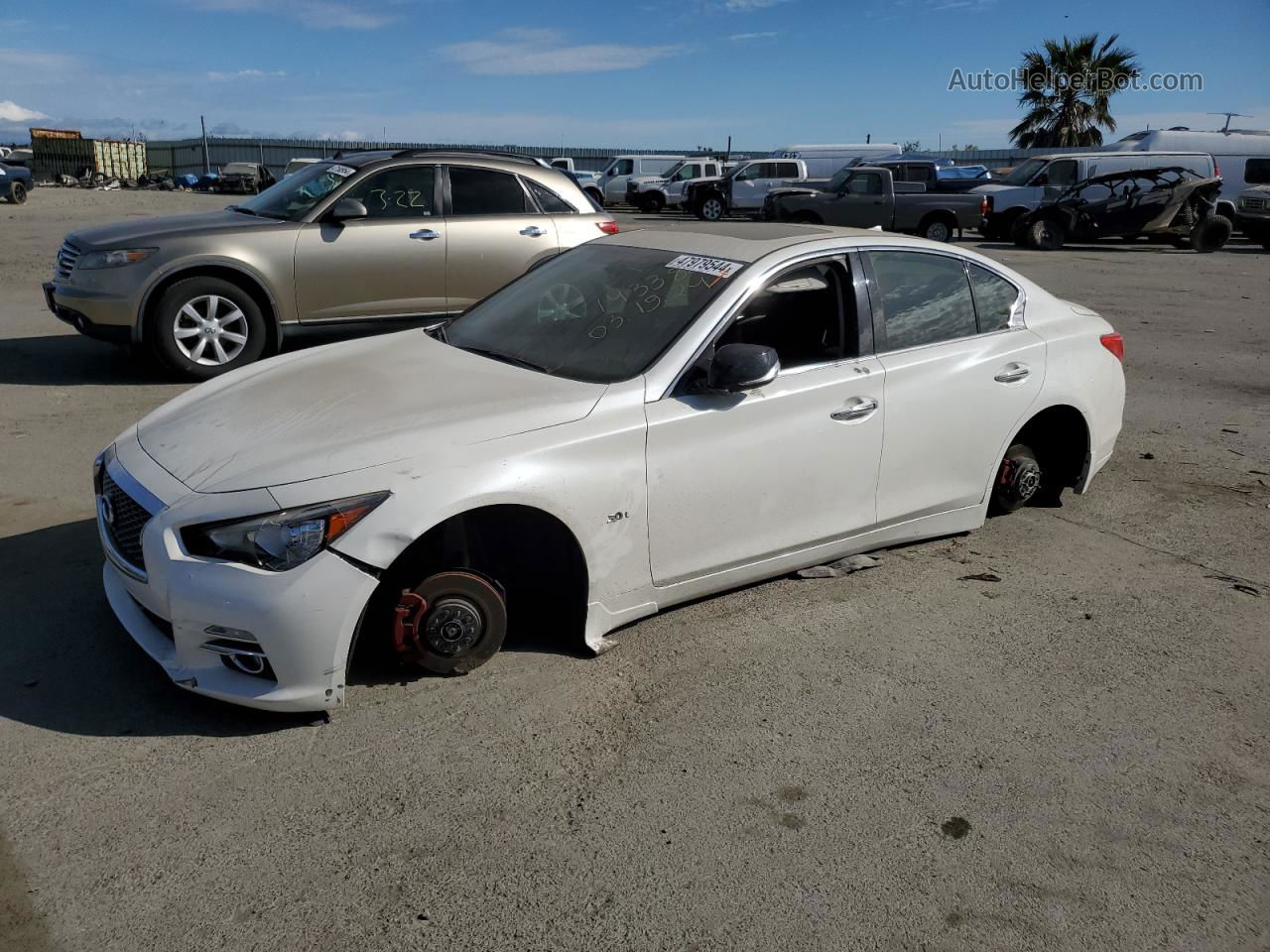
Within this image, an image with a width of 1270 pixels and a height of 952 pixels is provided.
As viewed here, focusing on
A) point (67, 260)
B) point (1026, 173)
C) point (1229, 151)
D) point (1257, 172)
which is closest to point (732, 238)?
point (67, 260)

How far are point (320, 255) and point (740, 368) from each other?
203 inches

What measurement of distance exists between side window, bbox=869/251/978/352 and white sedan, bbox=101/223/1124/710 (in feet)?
0.04

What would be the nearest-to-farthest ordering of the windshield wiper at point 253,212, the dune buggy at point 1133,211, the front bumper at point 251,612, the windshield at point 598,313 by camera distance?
1. the front bumper at point 251,612
2. the windshield at point 598,313
3. the windshield wiper at point 253,212
4. the dune buggy at point 1133,211

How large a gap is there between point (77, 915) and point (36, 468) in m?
4.02

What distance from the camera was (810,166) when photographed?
118ft

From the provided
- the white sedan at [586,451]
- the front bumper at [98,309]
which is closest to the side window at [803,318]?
the white sedan at [586,451]

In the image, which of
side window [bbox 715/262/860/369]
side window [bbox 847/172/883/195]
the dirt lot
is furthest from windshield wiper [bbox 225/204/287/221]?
side window [bbox 847/172/883/195]

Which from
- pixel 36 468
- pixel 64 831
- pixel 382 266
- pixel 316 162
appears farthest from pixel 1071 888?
pixel 316 162

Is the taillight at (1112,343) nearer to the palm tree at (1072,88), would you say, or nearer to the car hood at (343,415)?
the car hood at (343,415)

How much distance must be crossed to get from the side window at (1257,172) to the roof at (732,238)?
27183 millimetres

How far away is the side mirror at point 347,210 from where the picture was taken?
800 cm

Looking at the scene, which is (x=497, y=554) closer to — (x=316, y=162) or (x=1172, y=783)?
(x=1172, y=783)

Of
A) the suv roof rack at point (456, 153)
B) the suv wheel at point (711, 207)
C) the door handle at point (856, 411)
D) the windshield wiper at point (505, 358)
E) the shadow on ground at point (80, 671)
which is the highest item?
the suv wheel at point (711, 207)

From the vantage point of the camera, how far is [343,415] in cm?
366
